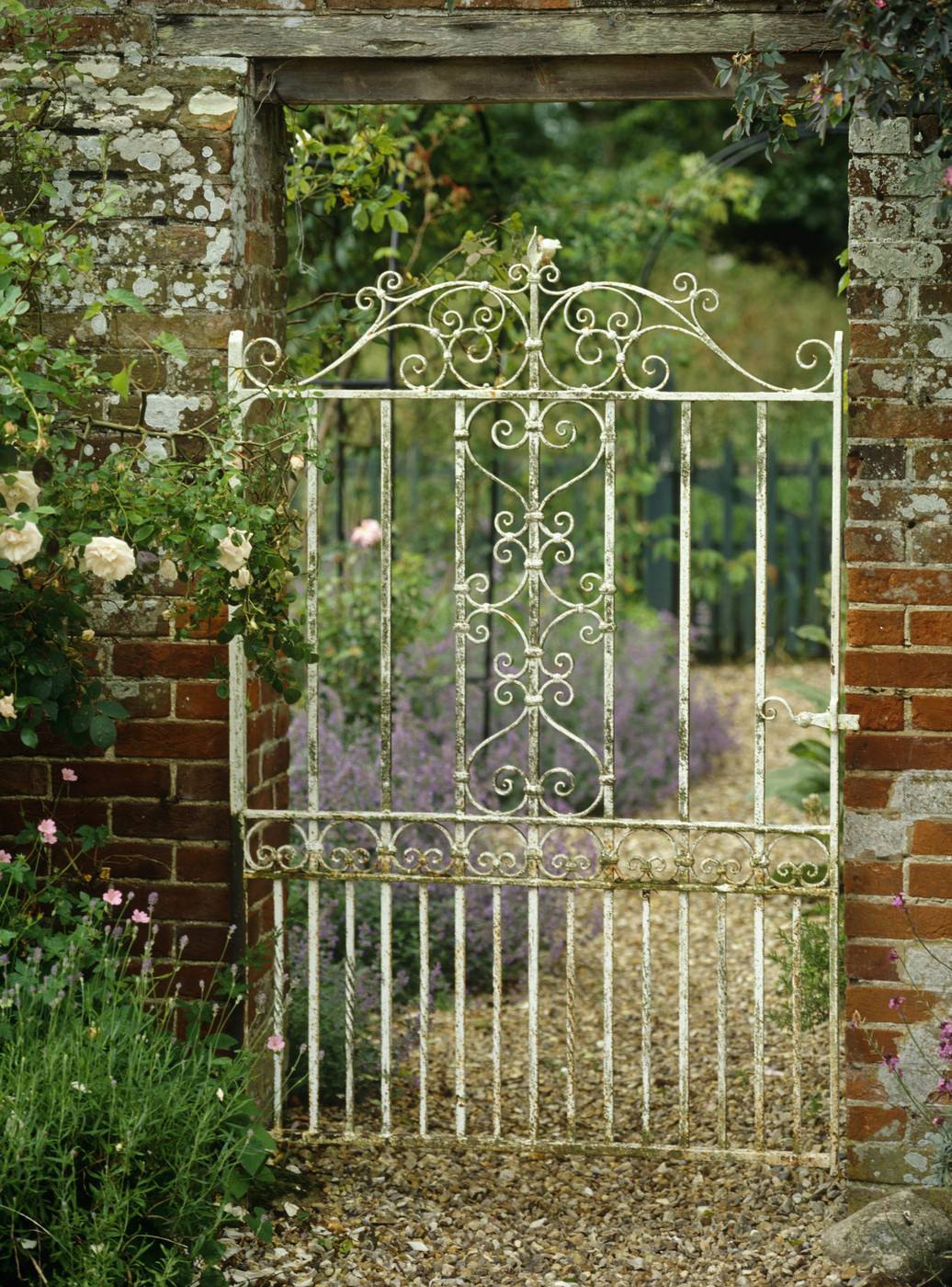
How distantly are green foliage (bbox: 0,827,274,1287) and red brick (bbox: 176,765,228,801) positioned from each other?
299mm

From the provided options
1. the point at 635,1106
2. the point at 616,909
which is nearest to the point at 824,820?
the point at 616,909

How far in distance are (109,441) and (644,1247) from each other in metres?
2.33

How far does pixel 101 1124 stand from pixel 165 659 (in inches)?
46.8

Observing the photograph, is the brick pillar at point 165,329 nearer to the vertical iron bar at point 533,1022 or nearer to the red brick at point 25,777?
the red brick at point 25,777

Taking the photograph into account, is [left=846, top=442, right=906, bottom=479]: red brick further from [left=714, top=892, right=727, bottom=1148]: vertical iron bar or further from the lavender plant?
the lavender plant

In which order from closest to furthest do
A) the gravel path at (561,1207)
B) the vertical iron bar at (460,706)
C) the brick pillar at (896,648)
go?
the brick pillar at (896,648) → the gravel path at (561,1207) → the vertical iron bar at (460,706)

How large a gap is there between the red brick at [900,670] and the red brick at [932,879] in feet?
1.30

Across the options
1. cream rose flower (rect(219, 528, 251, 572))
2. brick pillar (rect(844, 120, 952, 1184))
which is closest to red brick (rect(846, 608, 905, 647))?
brick pillar (rect(844, 120, 952, 1184))

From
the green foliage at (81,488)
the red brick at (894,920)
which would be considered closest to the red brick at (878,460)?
the red brick at (894,920)

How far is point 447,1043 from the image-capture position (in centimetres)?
493

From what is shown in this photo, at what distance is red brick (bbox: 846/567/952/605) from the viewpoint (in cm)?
340

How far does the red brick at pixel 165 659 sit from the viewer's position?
373 centimetres

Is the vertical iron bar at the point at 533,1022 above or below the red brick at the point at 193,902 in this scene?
below

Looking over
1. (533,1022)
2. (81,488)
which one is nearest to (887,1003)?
(533,1022)
